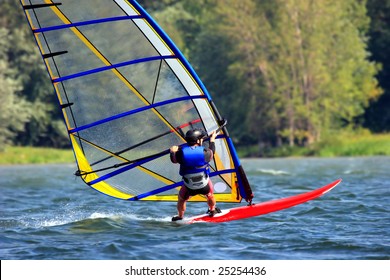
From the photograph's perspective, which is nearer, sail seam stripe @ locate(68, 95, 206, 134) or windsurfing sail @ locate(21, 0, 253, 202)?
windsurfing sail @ locate(21, 0, 253, 202)

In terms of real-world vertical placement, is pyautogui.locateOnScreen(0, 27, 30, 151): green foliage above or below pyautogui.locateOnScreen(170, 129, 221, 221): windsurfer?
above

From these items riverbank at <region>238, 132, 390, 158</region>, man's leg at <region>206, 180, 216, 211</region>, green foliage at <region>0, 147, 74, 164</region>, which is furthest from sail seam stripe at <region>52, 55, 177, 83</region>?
green foliage at <region>0, 147, 74, 164</region>

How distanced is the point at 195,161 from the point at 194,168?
0.33ft

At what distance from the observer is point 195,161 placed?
30.5 feet

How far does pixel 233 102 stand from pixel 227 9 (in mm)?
4119

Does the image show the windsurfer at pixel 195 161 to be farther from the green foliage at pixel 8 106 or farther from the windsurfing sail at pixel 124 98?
the green foliage at pixel 8 106

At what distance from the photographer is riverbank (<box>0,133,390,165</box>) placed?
30.8 m

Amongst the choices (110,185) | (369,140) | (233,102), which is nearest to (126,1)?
(110,185)

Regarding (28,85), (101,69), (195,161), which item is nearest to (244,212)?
(195,161)

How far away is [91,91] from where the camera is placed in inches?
399

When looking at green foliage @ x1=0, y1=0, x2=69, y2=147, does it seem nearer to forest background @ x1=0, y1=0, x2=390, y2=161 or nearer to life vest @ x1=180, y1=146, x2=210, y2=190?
forest background @ x1=0, y1=0, x2=390, y2=161

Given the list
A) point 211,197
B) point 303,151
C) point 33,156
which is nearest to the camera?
point 211,197

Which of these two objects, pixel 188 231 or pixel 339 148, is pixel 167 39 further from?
pixel 339 148

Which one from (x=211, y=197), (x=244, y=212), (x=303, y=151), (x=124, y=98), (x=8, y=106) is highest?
(x=8, y=106)
